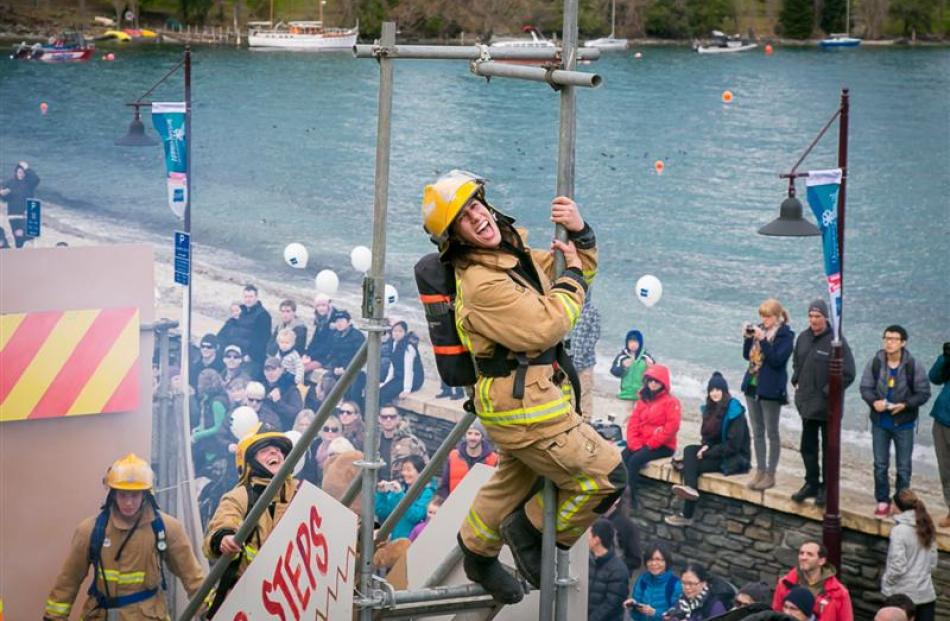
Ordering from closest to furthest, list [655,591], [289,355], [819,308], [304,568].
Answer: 1. [304,568]
2. [655,591]
3. [819,308]
4. [289,355]

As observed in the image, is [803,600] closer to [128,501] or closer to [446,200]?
[128,501]

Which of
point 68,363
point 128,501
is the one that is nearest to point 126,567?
point 128,501

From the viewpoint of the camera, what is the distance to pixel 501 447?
4.33 metres

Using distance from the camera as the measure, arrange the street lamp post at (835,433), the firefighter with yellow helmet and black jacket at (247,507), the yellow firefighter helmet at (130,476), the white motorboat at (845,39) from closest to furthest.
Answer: the firefighter with yellow helmet and black jacket at (247,507)
the yellow firefighter helmet at (130,476)
the street lamp post at (835,433)
the white motorboat at (845,39)

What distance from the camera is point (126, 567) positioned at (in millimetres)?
8203

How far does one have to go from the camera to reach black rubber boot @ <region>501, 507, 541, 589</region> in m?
4.53

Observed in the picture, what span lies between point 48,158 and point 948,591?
25.6 metres

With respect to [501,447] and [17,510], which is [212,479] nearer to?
[17,510]

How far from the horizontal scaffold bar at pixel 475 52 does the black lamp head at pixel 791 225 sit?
7.23 metres

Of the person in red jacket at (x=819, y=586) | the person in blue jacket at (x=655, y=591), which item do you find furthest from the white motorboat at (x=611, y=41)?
the person in red jacket at (x=819, y=586)

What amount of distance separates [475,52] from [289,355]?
9173 mm

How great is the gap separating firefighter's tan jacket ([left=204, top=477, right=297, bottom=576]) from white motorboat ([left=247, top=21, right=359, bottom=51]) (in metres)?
23.5

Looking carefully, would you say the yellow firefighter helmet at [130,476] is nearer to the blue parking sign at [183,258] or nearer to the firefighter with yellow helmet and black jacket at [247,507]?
the firefighter with yellow helmet and black jacket at [247,507]

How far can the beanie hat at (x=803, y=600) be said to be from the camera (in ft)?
28.2
